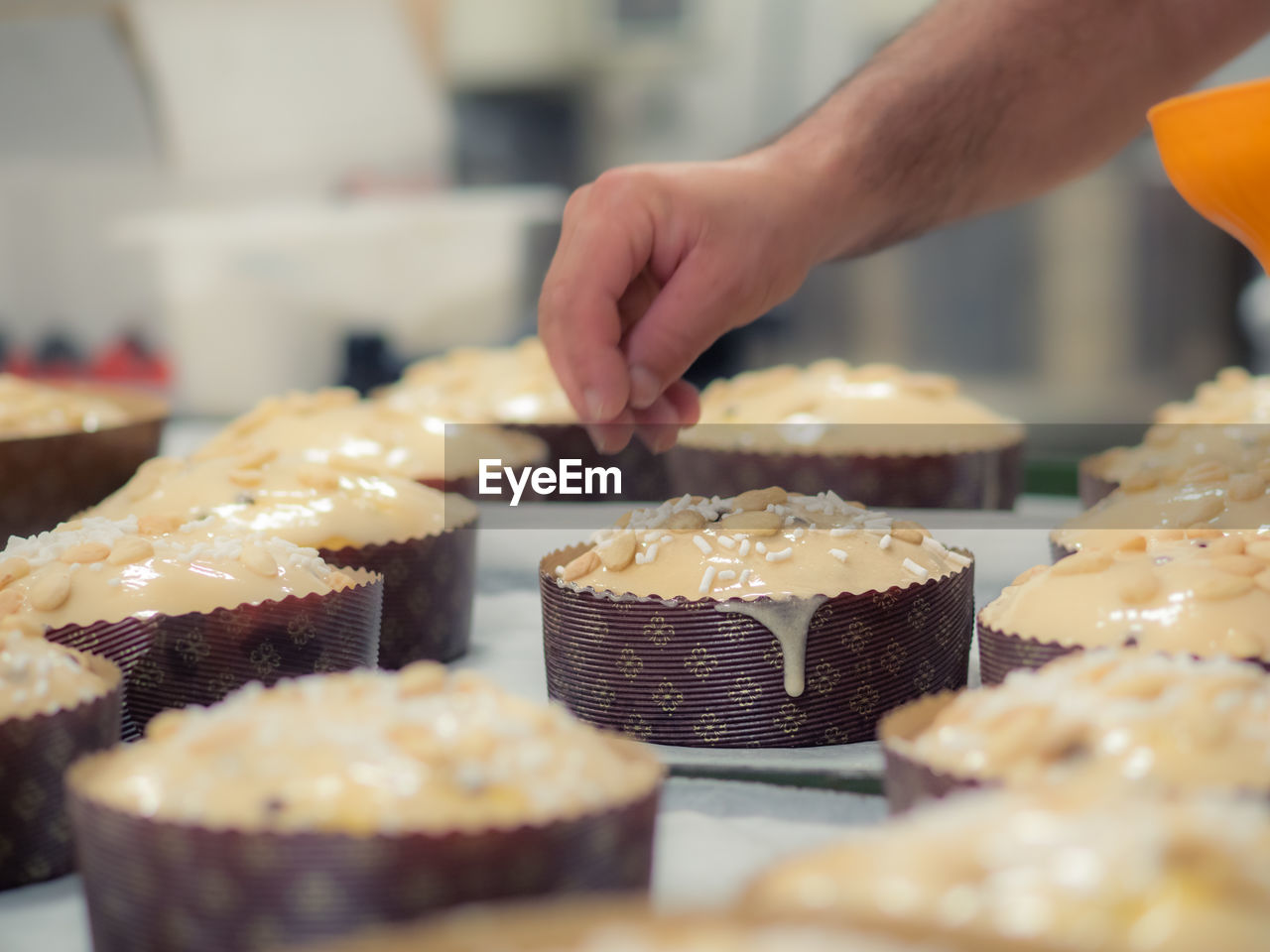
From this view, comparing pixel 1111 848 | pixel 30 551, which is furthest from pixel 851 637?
pixel 30 551

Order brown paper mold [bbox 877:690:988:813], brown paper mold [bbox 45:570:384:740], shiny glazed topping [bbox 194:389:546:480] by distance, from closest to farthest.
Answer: brown paper mold [bbox 877:690:988:813], brown paper mold [bbox 45:570:384:740], shiny glazed topping [bbox 194:389:546:480]

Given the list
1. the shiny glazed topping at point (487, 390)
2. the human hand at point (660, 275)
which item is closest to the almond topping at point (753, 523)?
the human hand at point (660, 275)

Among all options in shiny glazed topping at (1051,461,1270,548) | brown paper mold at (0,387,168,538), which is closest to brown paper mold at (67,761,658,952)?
shiny glazed topping at (1051,461,1270,548)

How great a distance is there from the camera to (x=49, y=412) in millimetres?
2834

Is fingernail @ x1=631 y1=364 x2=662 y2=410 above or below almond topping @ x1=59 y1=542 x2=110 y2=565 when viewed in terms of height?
above

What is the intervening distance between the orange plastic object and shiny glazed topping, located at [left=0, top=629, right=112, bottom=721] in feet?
4.51

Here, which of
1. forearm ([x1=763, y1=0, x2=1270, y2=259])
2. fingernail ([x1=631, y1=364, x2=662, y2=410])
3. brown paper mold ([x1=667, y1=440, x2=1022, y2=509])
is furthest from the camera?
brown paper mold ([x1=667, y1=440, x2=1022, y2=509])

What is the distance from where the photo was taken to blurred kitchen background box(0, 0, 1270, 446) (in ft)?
15.0

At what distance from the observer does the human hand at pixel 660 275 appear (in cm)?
207

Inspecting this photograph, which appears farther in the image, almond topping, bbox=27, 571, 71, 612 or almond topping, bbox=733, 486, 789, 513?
almond topping, bbox=733, 486, 789, 513

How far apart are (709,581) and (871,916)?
98cm

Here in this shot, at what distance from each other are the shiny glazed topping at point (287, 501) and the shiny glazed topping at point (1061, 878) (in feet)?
4.27

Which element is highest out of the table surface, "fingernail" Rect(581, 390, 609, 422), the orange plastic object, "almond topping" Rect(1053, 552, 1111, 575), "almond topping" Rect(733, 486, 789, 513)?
the orange plastic object

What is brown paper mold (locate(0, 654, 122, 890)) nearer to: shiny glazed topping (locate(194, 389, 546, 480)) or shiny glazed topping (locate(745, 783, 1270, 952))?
shiny glazed topping (locate(745, 783, 1270, 952))
